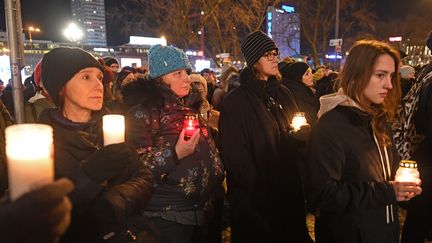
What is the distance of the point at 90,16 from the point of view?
130 m

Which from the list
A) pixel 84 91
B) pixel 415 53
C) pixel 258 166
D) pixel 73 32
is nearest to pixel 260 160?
pixel 258 166

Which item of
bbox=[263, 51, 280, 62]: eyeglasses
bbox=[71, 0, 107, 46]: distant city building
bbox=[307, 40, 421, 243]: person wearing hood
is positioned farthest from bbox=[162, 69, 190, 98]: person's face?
bbox=[71, 0, 107, 46]: distant city building

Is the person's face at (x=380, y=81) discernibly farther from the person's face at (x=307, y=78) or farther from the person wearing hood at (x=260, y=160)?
the person's face at (x=307, y=78)

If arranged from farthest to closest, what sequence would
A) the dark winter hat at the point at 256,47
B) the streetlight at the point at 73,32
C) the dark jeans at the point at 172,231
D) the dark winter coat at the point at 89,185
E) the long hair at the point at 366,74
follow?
the streetlight at the point at 73,32 → the dark winter hat at the point at 256,47 → the dark jeans at the point at 172,231 → the long hair at the point at 366,74 → the dark winter coat at the point at 89,185

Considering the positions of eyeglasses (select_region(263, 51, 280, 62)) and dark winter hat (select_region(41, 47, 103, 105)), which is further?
eyeglasses (select_region(263, 51, 280, 62))

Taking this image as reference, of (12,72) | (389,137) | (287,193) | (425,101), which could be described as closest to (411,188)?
(389,137)

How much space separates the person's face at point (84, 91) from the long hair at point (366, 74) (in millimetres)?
1668

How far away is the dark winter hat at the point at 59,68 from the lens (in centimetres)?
230

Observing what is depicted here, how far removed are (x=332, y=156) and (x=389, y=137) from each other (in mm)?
577

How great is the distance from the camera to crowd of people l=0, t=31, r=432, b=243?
186 cm

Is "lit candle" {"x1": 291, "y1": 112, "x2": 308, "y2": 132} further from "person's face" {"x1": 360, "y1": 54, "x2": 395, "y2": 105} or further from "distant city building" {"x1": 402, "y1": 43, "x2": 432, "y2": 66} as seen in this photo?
"distant city building" {"x1": 402, "y1": 43, "x2": 432, "y2": 66}

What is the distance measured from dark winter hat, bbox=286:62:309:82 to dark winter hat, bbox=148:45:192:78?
10.3 feet

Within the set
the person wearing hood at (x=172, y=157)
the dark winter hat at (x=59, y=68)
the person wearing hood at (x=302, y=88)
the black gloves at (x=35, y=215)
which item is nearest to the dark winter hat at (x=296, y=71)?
the person wearing hood at (x=302, y=88)

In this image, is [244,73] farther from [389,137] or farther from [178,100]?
[389,137]
